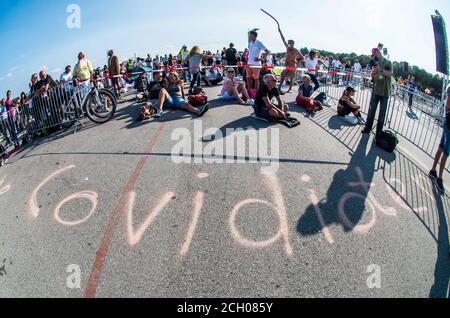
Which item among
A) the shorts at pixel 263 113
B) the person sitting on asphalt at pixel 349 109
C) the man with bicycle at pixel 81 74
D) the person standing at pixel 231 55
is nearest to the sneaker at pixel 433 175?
the person sitting on asphalt at pixel 349 109

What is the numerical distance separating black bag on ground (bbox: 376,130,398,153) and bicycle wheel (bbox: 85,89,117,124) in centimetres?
714

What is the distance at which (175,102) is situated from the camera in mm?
8711

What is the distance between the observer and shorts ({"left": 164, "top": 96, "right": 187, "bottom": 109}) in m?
8.66

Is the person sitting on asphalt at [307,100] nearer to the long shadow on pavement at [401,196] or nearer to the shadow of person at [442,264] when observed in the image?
the long shadow on pavement at [401,196]

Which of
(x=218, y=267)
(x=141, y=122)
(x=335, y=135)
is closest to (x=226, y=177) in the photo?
(x=218, y=267)

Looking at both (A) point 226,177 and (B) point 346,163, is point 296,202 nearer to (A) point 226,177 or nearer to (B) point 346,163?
(A) point 226,177

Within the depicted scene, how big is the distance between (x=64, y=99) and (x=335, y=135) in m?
7.37

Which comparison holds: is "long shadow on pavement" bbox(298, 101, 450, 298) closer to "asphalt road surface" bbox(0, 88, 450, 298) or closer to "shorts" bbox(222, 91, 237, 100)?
"asphalt road surface" bbox(0, 88, 450, 298)

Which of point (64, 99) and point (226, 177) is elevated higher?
point (64, 99)

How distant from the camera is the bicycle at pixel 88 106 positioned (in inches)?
309

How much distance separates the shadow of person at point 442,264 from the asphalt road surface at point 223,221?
2 centimetres

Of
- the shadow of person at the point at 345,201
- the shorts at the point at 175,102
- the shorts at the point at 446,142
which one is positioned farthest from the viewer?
the shorts at the point at 175,102

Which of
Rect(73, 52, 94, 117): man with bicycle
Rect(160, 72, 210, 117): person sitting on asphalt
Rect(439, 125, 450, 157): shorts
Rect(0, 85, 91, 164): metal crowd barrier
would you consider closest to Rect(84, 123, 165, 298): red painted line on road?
Rect(160, 72, 210, 117): person sitting on asphalt

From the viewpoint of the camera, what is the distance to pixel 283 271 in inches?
125
